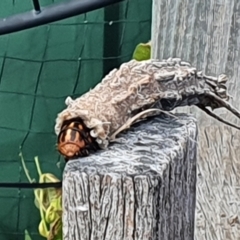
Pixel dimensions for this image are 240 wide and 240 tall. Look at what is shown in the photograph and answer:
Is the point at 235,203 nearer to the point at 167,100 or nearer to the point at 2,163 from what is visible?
the point at 167,100

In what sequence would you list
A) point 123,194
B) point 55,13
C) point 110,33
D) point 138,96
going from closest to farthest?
1. point 123,194
2. point 138,96
3. point 55,13
4. point 110,33

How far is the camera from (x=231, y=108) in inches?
33.6

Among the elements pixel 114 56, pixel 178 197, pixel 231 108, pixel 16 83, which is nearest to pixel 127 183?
pixel 178 197

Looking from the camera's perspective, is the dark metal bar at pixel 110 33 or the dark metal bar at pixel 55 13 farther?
the dark metal bar at pixel 110 33

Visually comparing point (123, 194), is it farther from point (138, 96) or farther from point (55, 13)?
point (55, 13)

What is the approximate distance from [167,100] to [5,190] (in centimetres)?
153

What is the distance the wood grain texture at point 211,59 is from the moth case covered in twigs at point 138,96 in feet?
0.07

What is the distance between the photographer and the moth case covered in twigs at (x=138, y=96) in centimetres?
64

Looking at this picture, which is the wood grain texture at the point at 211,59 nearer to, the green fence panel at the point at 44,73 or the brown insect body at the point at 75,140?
the brown insect body at the point at 75,140

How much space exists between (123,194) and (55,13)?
390 millimetres

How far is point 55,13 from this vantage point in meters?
0.85

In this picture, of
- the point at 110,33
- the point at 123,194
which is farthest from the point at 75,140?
the point at 110,33

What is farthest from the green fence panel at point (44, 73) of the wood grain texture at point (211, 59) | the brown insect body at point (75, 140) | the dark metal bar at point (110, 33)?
the brown insect body at point (75, 140)

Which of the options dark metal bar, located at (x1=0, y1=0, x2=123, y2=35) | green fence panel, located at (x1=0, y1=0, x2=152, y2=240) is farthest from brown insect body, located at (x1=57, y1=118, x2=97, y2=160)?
green fence panel, located at (x1=0, y1=0, x2=152, y2=240)
